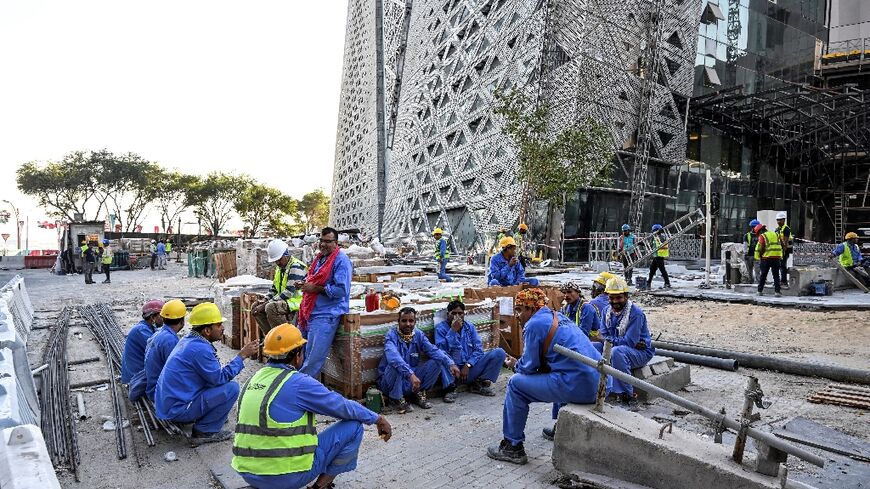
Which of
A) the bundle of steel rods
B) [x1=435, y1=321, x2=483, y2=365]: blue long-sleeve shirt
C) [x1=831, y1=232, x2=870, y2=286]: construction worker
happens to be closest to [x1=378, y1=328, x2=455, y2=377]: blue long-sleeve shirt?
[x1=435, y1=321, x2=483, y2=365]: blue long-sleeve shirt

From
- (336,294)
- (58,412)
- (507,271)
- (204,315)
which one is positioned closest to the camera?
(204,315)

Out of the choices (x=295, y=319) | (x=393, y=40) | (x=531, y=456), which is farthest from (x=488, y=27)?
(x=531, y=456)

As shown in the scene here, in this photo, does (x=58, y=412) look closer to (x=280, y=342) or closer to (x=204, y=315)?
(x=204, y=315)

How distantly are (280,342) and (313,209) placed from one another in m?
71.7

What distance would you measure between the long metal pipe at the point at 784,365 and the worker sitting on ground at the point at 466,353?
299 cm

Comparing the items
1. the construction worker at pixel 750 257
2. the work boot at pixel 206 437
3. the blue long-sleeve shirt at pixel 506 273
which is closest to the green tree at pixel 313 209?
the construction worker at pixel 750 257

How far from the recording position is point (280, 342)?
336 centimetres

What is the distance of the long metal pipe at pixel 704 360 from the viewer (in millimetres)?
7109

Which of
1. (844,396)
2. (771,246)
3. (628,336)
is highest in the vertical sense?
(771,246)

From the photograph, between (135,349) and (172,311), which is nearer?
(172,311)

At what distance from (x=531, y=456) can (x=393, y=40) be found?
45440 millimetres

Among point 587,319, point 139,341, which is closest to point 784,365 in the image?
point 587,319

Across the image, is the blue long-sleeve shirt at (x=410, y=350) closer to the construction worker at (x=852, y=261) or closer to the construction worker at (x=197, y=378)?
the construction worker at (x=197, y=378)

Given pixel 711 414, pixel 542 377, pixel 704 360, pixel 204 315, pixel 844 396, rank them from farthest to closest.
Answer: pixel 704 360, pixel 844 396, pixel 204 315, pixel 542 377, pixel 711 414
